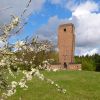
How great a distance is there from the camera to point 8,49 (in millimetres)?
7633

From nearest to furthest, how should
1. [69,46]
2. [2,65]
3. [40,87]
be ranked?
[2,65], [40,87], [69,46]

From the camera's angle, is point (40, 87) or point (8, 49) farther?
point (40, 87)

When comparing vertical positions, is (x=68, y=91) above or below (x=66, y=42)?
below

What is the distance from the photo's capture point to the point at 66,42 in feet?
331

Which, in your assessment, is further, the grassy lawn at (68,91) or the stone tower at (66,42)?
the stone tower at (66,42)

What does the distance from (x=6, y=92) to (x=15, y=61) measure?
2.06 ft

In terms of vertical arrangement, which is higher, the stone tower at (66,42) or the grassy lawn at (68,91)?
the stone tower at (66,42)

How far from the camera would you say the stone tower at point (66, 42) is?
9944 centimetres

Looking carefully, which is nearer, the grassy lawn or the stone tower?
the grassy lawn

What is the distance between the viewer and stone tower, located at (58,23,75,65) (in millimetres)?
99438

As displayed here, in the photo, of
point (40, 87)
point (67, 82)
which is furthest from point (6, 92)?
point (67, 82)

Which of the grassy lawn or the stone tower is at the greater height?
the stone tower

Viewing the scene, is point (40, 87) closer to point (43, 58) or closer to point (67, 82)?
point (67, 82)

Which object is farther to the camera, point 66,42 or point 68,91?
point 66,42
